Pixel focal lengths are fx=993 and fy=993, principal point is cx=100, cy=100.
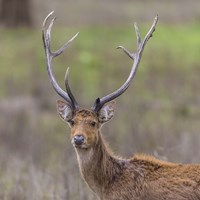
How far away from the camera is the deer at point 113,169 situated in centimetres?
1028

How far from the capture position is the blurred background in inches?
548

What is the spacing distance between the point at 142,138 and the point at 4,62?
1146cm

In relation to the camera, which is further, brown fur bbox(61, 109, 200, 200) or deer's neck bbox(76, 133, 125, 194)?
deer's neck bbox(76, 133, 125, 194)

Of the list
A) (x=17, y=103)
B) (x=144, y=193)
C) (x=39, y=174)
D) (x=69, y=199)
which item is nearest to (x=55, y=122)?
(x=17, y=103)

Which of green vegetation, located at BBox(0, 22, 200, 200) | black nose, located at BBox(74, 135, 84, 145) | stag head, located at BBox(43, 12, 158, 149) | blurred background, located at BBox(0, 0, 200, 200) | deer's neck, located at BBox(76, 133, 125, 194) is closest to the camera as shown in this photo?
black nose, located at BBox(74, 135, 84, 145)

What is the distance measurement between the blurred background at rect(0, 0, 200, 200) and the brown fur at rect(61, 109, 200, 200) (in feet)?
4.34

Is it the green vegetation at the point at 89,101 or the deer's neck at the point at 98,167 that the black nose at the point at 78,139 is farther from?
the green vegetation at the point at 89,101

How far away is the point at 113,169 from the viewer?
35.1ft

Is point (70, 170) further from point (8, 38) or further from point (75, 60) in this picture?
point (8, 38)

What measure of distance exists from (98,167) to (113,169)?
0.17m

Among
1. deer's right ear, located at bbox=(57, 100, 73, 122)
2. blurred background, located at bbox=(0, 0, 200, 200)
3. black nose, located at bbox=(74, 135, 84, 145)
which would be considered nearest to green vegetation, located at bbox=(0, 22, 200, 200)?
blurred background, located at bbox=(0, 0, 200, 200)

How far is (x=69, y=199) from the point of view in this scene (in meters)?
11.9

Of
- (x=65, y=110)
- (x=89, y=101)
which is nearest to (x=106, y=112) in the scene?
(x=65, y=110)

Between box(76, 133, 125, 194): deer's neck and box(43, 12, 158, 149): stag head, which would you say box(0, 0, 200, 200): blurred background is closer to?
box(76, 133, 125, 194): deer's neck
